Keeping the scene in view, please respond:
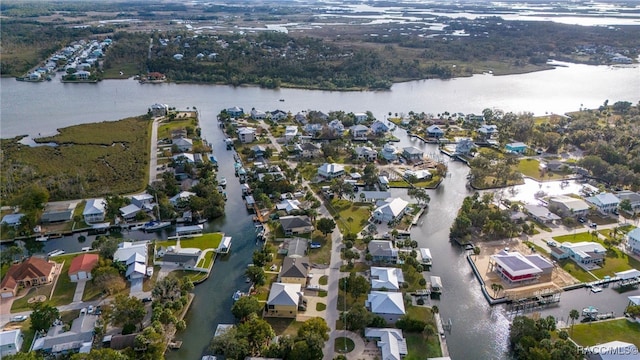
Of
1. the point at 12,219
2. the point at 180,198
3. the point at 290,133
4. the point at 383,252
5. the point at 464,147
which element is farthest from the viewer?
the point at 290,133

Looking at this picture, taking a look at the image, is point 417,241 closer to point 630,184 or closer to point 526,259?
point 526,259

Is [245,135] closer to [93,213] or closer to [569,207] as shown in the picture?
[93,213]

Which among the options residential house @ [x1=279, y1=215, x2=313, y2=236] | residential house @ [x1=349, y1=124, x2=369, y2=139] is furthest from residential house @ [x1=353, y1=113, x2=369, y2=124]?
residential house @ [x1=279, y1=215, x2=313, y2=236]

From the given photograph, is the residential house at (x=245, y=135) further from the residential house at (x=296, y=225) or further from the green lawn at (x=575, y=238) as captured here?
the green lawn at (x=575, y=238)

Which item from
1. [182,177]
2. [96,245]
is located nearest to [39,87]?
[182,177]

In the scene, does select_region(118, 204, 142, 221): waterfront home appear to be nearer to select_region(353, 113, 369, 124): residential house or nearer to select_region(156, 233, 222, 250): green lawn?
select_region(156, 233, 222, 250): green lawn

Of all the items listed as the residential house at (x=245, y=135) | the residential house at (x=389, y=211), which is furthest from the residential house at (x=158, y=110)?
the residential house at (x=389, y=211)

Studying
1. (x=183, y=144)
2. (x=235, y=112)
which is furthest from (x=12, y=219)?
(x=235, y=112)

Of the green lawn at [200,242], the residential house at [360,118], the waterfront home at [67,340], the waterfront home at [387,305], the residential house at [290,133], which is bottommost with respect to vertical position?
the green lawn at [200,242]
